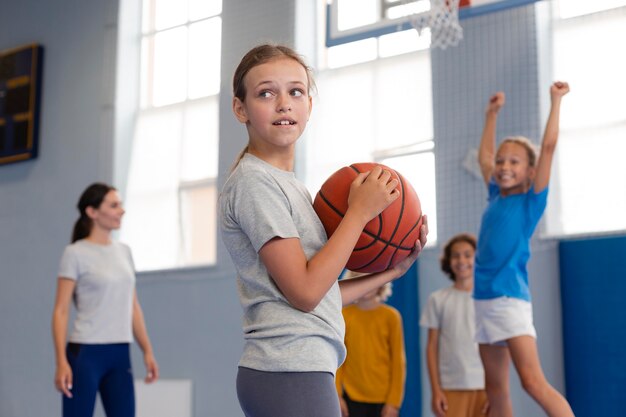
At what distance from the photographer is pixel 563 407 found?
3.45m

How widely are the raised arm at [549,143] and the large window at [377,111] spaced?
1.93m

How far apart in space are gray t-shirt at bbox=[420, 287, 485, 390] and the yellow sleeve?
24 cm

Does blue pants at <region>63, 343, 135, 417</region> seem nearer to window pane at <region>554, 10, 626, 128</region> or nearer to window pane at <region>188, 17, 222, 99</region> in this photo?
window pane at <region>554, 10, 626, 128</region>

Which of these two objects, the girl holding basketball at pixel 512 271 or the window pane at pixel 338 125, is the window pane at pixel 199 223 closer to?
the window pane at pixel 338 125

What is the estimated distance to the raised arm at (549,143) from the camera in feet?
11.7

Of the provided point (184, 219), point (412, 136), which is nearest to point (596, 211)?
point (412, 136)

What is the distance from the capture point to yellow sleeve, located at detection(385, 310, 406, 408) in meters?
4.29

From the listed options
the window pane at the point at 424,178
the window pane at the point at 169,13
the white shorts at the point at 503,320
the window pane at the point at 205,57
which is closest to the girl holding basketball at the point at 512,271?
the white shorts at the point at 503,320

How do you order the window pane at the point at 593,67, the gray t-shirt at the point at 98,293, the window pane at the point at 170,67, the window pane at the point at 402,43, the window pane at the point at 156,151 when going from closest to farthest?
the gray t-shirt at the point at 98,293 → the window pane at the point at 593,67 → the window pane at the point at 402,43 → the window pane at the point at 156,151 → the window pane at the point at 170,67

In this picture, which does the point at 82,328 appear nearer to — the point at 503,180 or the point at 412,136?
the point at 503,180

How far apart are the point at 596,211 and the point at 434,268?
1147 millimetres

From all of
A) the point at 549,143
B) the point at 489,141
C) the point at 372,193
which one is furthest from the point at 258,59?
the point at 489,141

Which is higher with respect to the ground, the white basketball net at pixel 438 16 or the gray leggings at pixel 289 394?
the white basketball net at pixel 438 16

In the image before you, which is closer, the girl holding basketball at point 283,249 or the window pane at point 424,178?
the girl holding basketball at point 283,249
